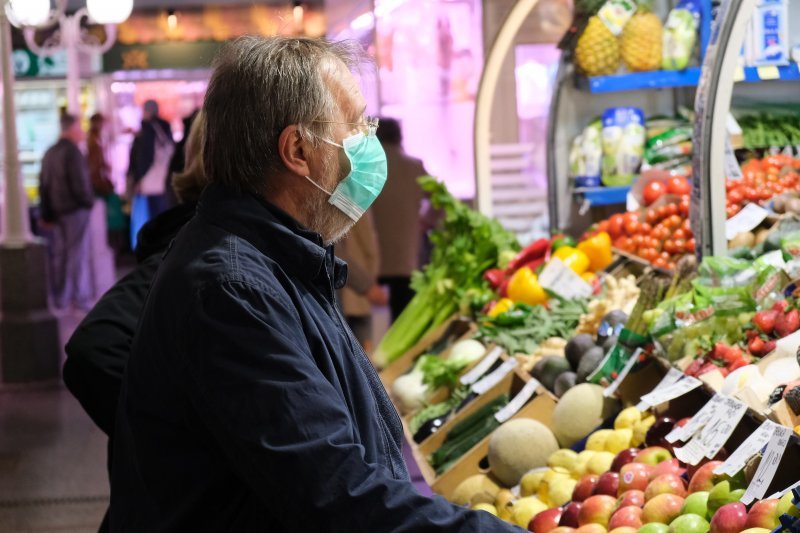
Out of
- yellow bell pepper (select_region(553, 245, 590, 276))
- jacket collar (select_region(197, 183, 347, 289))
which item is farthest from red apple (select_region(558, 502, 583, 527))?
yellow bell pepper (select_region(553, 245, 590, 276))

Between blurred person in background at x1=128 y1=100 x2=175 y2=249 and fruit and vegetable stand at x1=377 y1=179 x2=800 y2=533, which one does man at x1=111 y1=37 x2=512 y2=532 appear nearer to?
fruit and vegetable stand at x1=377 y1=179 x2=800 y2=533

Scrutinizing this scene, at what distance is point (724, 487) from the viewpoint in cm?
283

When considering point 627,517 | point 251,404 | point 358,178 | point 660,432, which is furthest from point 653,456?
point 251,404

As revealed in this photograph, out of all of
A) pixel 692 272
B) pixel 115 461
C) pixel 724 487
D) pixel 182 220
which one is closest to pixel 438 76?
pixel 692 272

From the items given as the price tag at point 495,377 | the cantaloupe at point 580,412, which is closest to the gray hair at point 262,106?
the cantaloupe at point 580,412

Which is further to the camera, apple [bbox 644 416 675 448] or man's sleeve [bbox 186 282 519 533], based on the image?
apple [bbox 644 416 675 448]

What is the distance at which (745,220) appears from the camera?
4512 millimetres

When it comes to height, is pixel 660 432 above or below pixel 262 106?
below

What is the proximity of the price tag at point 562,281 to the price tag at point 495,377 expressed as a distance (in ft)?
2.48

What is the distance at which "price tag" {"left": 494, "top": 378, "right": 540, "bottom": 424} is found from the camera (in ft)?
14.4

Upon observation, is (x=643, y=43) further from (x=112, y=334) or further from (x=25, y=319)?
(x=25, y=319)

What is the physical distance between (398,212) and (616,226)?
8.62 feet

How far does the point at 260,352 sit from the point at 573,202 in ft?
17.7

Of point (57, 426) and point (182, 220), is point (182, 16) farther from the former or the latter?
point (182, 220)
